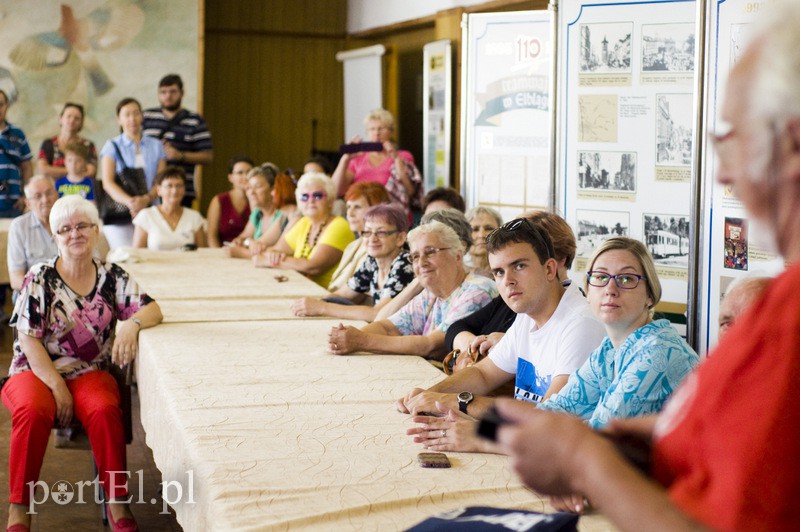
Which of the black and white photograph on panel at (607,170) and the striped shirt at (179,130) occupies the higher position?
the striped shirt at (179,130)

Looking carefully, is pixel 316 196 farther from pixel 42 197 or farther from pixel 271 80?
pixel 271 80

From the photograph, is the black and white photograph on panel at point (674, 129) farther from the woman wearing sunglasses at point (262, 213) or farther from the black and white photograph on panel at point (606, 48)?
the woman wearing sunglasses at point (262, 213)

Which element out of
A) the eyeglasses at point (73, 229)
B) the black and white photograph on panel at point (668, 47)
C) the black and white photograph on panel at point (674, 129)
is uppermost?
the black and white photograph on panel at point (668, 47)

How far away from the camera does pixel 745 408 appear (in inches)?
30.9

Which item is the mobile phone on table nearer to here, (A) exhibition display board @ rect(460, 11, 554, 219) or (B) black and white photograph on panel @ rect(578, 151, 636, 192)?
(B) black and white photograph on panel @ rect(578, 151, 636, 192)

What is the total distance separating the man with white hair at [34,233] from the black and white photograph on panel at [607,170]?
307 centimetres

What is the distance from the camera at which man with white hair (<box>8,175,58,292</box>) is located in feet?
18.1

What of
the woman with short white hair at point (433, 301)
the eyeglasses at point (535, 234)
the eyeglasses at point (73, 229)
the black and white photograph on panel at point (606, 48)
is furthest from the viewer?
the black and white photograph on panel at point (606, 48)

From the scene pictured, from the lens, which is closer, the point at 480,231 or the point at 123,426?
the point at 123,426

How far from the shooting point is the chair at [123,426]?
3.30 m

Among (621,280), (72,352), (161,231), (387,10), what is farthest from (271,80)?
(621,280)

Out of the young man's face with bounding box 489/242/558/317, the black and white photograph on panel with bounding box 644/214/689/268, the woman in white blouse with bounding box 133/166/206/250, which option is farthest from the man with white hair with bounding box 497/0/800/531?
the woman in white blouse with bounding box 133/166/206/250

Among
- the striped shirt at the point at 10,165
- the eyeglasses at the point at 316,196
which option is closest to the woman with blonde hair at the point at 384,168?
the eyeglasses at the point at 316,196

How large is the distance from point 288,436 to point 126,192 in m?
5.24
